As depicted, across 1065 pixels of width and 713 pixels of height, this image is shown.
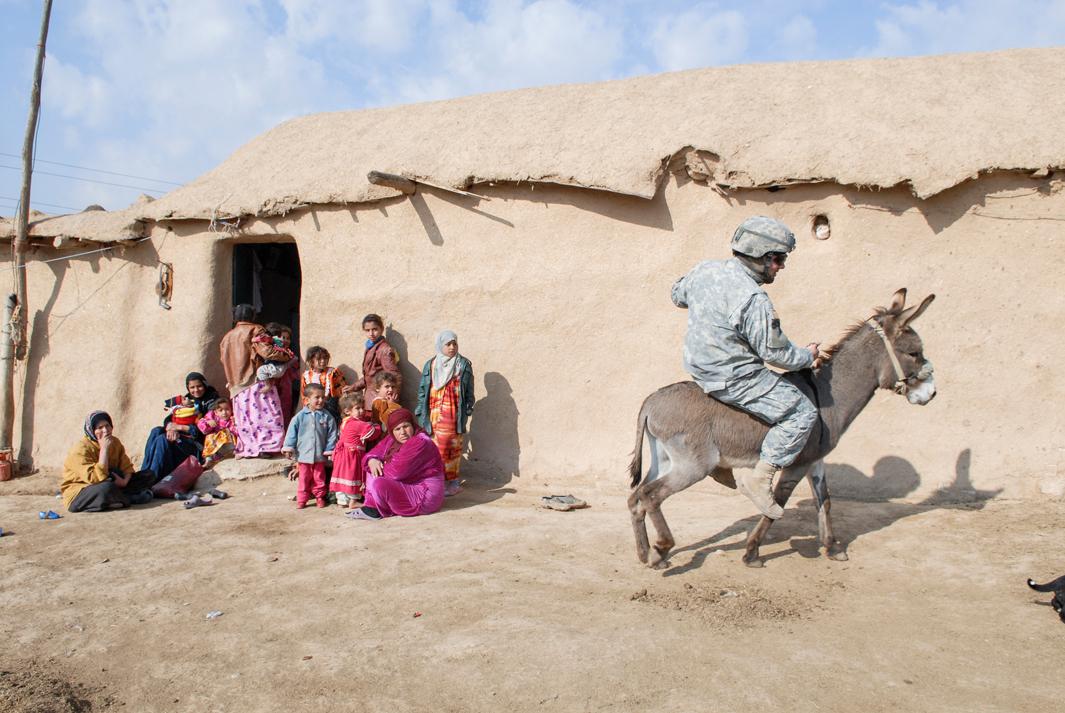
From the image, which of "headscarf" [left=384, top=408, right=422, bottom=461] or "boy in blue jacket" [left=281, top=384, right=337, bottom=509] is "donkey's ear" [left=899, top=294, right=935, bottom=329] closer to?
"headscarf" [left=384, top=408, right=422, bottom=461]

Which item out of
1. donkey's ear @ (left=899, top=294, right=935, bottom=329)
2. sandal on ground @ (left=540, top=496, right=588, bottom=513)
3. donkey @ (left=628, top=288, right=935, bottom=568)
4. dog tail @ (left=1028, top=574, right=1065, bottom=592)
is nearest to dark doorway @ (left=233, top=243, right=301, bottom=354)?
sandal on ground @ (left=540, top=496, right=588, bottom=513)

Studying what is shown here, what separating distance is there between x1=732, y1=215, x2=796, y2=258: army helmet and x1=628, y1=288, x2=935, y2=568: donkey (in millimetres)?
728

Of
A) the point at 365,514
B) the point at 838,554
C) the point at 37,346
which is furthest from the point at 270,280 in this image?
the point at 838,554

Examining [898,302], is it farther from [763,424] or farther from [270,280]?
[270,280]

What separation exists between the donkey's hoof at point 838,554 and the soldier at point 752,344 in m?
0.64

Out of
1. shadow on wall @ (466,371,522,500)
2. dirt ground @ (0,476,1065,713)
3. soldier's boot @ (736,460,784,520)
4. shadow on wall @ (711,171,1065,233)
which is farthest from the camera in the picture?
shadow on wall @ (466,371,522,500)

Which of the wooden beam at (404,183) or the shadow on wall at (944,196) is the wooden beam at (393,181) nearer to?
the wooden beam at (404,183)

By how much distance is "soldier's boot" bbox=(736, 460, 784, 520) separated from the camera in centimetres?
436

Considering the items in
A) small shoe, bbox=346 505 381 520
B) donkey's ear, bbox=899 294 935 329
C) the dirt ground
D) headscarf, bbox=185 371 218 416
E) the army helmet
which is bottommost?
the dirt ground

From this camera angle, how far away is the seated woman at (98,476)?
656cm

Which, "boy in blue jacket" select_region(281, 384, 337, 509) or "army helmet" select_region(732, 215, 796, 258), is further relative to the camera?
"boy in blue jacket" select_region(281, 384, 337, 509)

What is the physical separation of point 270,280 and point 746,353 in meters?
7.46

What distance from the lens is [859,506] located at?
18.7 ft

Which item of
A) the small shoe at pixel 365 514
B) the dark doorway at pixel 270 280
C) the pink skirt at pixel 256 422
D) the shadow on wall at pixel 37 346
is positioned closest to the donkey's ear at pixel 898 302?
the small shoe at pixel 365 514
